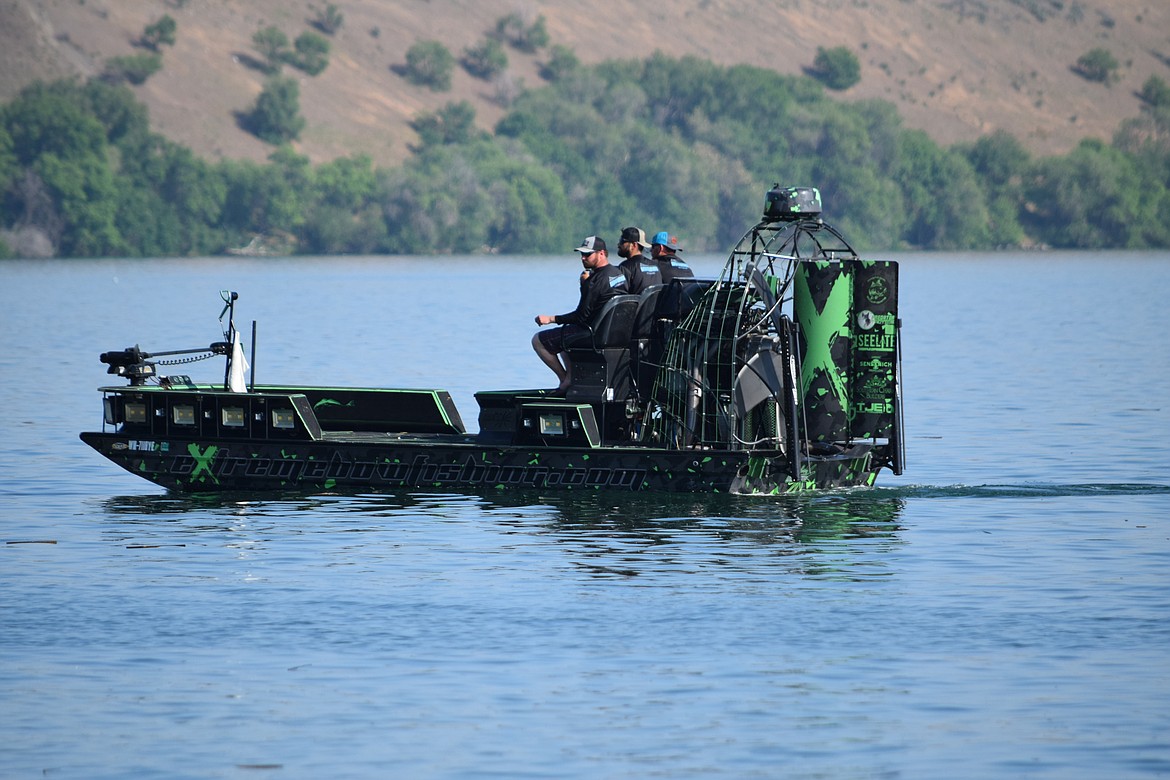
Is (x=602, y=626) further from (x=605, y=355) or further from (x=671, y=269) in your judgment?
(x=671, y=269)

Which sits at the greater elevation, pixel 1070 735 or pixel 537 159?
pixel 537 159

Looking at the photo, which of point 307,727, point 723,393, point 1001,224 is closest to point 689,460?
point 723,393

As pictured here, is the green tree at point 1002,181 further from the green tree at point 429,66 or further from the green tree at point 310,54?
the green tree at point 310,54

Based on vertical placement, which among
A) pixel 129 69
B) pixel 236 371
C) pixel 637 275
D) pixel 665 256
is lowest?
pixel 236 371

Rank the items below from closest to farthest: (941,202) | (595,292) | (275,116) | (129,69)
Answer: (595,292)
(941,202)
(129,69)
(275,116)

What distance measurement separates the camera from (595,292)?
71.8 feet

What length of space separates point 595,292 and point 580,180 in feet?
428

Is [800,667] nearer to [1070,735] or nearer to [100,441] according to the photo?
[1070,735]

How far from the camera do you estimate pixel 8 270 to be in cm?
11719

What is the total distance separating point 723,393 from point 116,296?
227ft

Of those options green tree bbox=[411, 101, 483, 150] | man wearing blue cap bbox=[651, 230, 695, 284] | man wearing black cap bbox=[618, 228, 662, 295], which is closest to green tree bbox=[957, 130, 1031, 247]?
green tree bbox=[411, 101, 483, 150]

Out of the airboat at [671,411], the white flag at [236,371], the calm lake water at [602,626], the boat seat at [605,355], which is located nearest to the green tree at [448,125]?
the calm lake water at [602,626]

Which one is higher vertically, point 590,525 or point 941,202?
point 941,202

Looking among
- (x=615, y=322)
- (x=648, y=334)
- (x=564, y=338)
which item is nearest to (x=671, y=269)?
(x=648, y=334)
